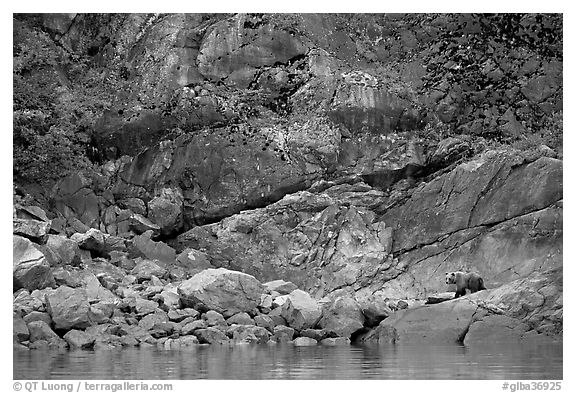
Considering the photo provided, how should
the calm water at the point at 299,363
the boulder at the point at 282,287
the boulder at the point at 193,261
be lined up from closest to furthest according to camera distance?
the calm water at the point at 299,363, the boulder at the point at 282,287, the boulder at the point at 193,261

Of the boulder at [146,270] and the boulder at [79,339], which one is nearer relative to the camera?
the boulder at [79,339]

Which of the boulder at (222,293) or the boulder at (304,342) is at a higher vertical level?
the boulder at (222,293)

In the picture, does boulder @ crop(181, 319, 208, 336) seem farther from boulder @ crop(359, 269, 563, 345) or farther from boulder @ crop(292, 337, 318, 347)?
boulder @ crop(359, 269, 563, 345)

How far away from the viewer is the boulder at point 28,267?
1405 cm

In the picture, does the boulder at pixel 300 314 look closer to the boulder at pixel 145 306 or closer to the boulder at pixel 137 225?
the boulder at pixel 145 306

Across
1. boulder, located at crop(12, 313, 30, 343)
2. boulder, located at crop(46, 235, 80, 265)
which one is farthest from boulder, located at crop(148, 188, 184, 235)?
boulder, located at crop(12, 313, 30, 343)

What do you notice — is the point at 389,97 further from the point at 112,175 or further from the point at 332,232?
the point at 112,175

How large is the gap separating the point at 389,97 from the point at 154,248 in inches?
271

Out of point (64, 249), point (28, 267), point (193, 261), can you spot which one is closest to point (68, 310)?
point (28, 267)

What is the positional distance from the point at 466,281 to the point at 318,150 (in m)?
5.45

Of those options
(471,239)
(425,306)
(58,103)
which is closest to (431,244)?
(471,239)

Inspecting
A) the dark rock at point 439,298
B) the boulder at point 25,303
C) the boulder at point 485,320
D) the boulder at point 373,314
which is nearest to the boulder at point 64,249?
the boulder at point 25,303

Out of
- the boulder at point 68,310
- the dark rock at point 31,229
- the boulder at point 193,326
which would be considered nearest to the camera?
the boulder at point 68,310

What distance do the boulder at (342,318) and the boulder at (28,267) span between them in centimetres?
519
